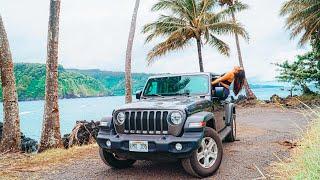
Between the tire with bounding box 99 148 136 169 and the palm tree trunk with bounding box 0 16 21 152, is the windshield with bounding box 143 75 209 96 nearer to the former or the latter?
the tire with bounding box 99 148 136 169

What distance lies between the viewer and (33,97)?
5192 inches

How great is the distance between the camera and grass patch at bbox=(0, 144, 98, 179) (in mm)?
7948

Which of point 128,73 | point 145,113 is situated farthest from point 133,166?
point 128,73

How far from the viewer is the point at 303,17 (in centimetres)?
2747

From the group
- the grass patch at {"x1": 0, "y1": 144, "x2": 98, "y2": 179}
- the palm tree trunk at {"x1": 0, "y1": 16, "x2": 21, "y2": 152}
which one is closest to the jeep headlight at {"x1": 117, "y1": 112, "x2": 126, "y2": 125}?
the grass patch at {"x1": 0, "y1": 144, "x2": 98, "y2": 179}

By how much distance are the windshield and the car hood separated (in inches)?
15.3

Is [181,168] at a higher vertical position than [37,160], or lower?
higher

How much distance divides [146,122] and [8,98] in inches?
226

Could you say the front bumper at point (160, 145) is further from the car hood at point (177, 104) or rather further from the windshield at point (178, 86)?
the windshield at point (178, 86)

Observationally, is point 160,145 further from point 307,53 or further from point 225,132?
point 307,53

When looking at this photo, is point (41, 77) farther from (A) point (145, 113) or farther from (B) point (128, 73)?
(A) point (145, 113)

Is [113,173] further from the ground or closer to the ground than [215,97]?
closer to the ground

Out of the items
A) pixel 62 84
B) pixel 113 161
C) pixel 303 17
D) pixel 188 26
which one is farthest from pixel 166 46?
pixel 62 84

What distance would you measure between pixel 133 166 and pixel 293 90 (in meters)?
24.1
